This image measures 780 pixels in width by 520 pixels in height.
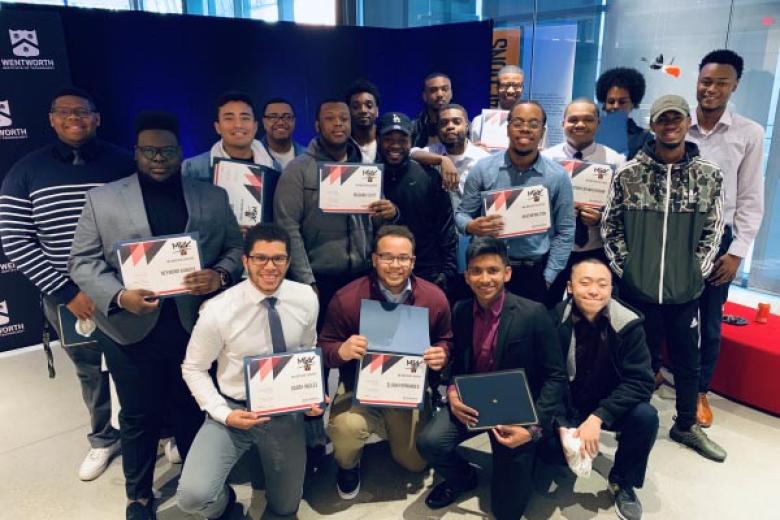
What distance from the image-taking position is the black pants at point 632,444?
247 centimetres

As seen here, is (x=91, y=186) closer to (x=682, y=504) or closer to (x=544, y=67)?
(x=682, y=504)

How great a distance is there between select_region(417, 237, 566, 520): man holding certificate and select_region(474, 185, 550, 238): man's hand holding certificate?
0.86 feet

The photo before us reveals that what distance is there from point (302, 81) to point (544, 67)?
2925 millimetres

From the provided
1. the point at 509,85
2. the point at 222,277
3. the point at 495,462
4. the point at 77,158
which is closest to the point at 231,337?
the point at 222,277

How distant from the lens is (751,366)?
342 cm

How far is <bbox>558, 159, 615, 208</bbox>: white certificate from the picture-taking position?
3.00m

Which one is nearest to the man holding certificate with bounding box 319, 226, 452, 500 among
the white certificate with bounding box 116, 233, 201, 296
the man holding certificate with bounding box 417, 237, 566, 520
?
the man holding certificate with bounding box 417, 237, 566, 520

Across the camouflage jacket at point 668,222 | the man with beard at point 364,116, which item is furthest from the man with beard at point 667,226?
the man with beard at point 364,116

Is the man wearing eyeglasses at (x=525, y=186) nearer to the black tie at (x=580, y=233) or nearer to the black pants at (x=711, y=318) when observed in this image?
the black tie at (x=580, y=233)

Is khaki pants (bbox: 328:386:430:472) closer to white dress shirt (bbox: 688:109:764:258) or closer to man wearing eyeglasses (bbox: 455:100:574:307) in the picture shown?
man wearing eyeglasses (bbox: 455:100:574:307)

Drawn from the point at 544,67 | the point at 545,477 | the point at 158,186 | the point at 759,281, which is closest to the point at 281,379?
the point at 158,186

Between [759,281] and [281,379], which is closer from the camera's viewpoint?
[281,379]

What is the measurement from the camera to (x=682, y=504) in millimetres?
2648

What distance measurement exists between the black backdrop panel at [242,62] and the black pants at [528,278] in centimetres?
293
